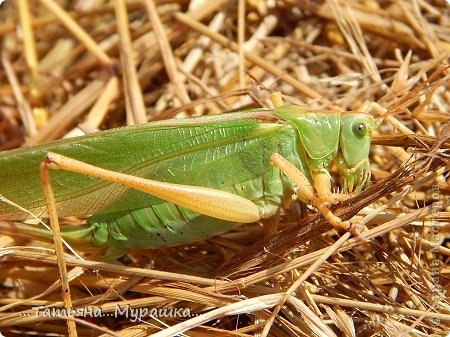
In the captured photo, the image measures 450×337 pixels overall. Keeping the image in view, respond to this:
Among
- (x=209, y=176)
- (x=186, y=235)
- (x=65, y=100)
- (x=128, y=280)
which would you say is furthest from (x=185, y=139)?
(x=65, y=100)

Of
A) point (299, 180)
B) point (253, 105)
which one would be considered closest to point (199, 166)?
point (299, 180)

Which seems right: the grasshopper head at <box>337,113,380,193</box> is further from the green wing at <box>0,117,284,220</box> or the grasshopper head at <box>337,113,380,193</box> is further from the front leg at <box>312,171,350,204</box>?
the green wing at <box>0,117,284,220</box>

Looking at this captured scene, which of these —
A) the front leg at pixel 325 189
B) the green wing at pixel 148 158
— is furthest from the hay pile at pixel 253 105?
the green wing at pixel 148 158

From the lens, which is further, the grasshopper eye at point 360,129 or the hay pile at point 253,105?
the grasshopper eye at point 360,129

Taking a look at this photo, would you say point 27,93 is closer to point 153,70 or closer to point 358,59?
point 153,70

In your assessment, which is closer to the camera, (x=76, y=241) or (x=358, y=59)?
(x=76, y=241)

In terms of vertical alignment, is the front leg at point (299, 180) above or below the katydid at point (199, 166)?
below

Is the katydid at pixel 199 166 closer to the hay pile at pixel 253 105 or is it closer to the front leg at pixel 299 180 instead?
the front leg at pixel 299 180
